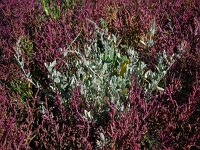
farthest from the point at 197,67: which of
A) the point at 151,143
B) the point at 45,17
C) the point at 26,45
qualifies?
the point at 45,17

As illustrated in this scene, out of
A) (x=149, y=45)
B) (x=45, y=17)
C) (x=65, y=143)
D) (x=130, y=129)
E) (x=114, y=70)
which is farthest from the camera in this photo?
(x=45, y=17)

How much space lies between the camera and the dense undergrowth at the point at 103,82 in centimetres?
209

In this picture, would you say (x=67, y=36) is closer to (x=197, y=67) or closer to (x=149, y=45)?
(x=149, y=45)

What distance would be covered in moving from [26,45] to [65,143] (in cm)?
196

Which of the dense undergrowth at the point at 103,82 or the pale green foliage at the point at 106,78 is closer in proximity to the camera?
the dense undergrowth at the point at 103,82

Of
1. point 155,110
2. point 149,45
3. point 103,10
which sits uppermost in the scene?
point 103,10

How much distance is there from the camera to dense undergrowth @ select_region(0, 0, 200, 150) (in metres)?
2.09

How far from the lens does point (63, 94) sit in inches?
103

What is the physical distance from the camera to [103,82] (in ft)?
8.56

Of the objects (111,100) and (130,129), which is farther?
(111,100)

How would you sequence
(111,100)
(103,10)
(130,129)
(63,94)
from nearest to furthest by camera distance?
(130,129) → (111,100) → (63,94) → (103,10)

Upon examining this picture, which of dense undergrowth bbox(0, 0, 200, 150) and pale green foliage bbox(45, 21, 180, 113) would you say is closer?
dense undergrowth bbox(0, 0, 200, 150)

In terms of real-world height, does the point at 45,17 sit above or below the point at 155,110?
above

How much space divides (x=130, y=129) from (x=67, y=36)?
1.70 meters
